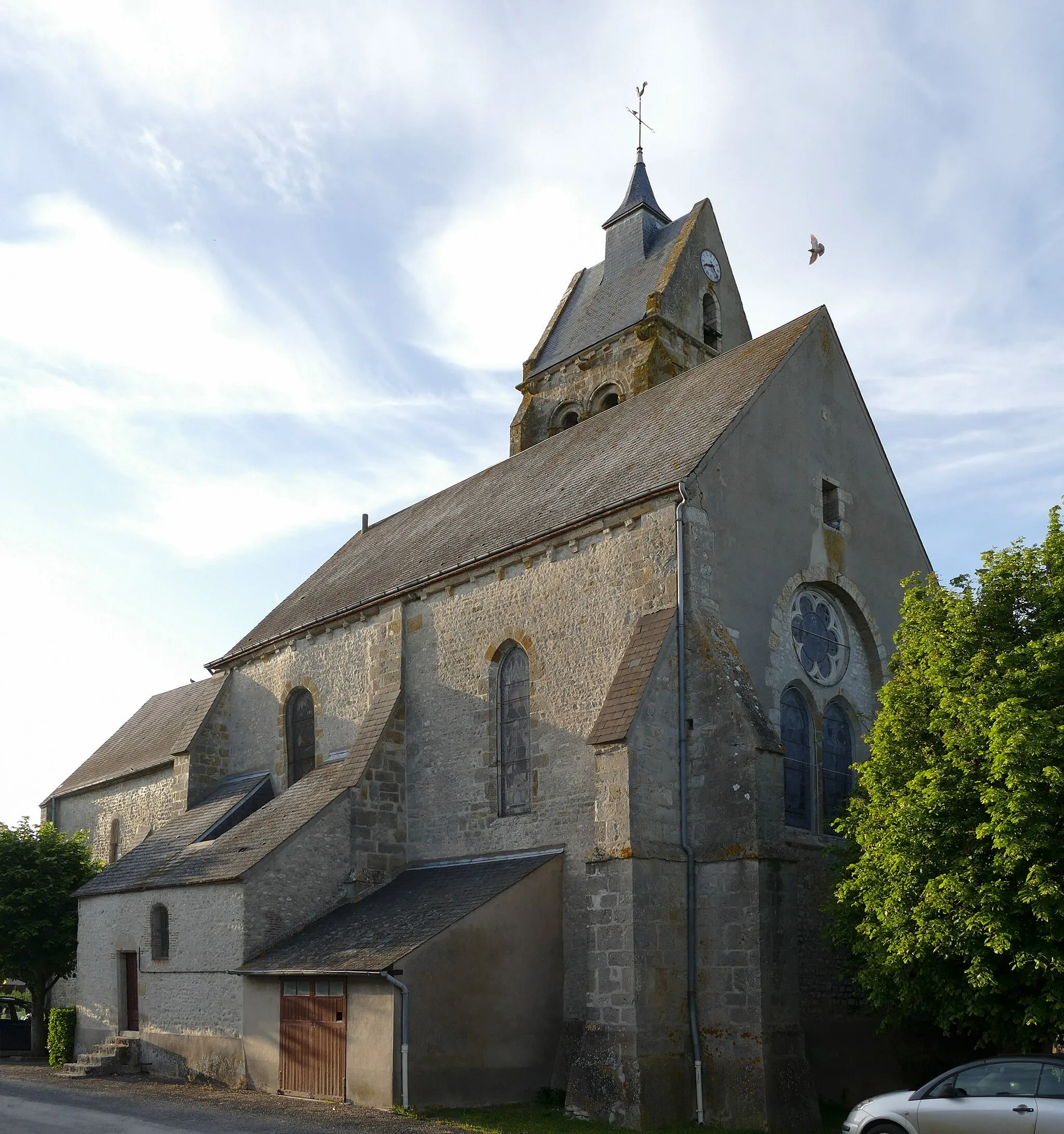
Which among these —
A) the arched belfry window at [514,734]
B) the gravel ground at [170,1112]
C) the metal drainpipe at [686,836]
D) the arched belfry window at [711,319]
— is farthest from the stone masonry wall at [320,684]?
the arched belfry window at [711,319]

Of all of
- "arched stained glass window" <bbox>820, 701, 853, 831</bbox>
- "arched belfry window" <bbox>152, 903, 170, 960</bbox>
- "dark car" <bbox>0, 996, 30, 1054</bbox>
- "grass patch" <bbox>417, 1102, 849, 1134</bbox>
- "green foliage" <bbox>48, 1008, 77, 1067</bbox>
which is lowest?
"dark car" <bbox>0, 996, 30, 1054</bbox>

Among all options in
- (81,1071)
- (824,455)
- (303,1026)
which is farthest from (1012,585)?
(81,1071)

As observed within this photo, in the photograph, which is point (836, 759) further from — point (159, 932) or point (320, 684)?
point (159, 932)

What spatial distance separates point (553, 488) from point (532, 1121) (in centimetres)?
1052

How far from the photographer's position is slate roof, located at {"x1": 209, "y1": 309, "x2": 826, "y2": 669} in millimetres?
18344

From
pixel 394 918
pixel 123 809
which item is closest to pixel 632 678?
pixel 394 918

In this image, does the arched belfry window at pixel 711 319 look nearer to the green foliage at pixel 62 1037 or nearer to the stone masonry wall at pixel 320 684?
the stone masonry wall at pixel 320 684

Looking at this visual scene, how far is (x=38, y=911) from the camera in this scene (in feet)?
80.2

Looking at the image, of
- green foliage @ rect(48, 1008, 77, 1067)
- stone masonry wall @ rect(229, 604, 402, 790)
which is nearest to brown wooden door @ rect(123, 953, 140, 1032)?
green foliage @ rect(48, 1008, 77, 1067)

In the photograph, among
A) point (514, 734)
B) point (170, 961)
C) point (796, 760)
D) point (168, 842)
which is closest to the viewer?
point (796, 760)

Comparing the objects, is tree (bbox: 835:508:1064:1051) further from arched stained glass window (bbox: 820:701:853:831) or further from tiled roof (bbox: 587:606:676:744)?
arched stained glass window (bbox: 820:701:853:831)

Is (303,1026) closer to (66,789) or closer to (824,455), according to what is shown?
(824,455)

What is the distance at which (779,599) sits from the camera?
17.8 metres

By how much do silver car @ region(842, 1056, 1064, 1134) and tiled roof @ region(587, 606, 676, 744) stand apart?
17.1 ft
